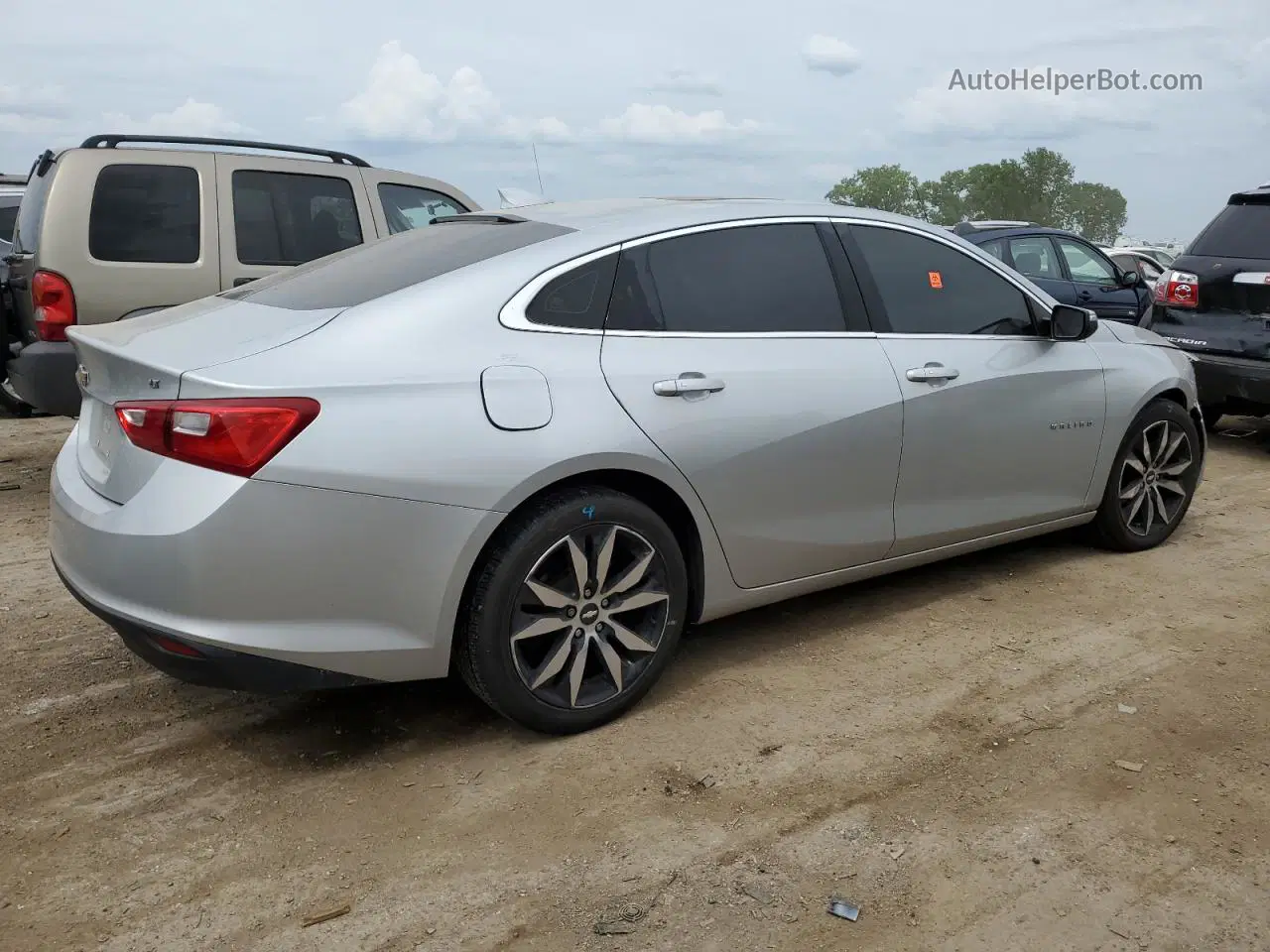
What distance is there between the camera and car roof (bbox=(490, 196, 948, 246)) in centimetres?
371

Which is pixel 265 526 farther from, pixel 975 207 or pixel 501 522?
pixel 975 207

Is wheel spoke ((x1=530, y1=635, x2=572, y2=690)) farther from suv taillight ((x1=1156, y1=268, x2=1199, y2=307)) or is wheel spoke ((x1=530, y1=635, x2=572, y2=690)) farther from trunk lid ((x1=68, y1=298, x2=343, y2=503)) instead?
suv taillight ((x1=1156, y1=268, x2=1199, y2=307))

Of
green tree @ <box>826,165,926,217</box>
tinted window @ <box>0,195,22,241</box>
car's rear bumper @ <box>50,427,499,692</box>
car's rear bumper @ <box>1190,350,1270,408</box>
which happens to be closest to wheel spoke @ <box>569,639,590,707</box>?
car's rear bumper @ <box>50,427,499,692</box>

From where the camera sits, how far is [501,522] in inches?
125

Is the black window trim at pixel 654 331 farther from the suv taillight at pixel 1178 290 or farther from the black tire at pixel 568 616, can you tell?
the suv taillight at pixel 1178 290

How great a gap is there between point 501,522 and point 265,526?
2.07 ft

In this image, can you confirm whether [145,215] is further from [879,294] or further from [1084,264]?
[1084,264]

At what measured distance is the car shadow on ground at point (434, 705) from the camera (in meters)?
3.42

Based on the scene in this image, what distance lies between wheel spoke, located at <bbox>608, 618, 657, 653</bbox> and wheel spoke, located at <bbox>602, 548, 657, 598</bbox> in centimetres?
9

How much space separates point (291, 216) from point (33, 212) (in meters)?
1.39

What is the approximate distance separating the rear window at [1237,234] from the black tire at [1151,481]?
2876 mm

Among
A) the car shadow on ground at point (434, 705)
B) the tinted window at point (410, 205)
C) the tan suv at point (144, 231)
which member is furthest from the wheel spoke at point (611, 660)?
the tinted window at point (410, 205)

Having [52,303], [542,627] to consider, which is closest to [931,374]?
[542,627]

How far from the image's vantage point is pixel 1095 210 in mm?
118875
